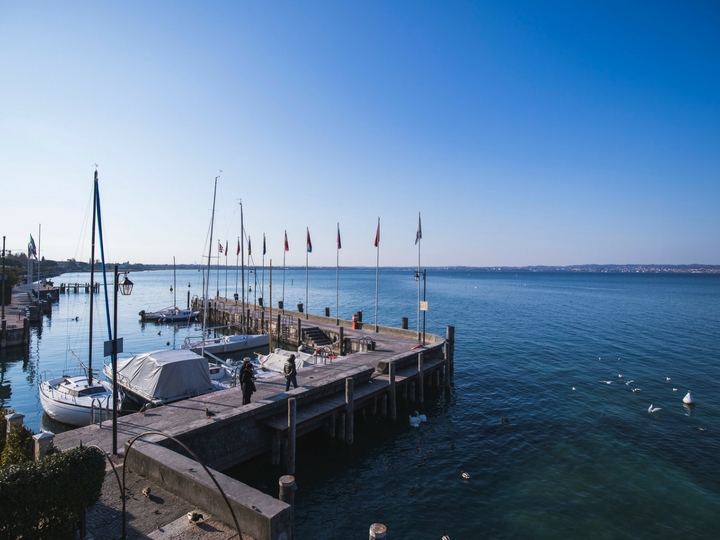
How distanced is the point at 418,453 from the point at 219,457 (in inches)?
323

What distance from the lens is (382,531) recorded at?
728 centimetres

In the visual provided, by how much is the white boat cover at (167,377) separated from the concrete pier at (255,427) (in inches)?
57.4

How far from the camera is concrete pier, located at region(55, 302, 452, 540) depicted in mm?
7918

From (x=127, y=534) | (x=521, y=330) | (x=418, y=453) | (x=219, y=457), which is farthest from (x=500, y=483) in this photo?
(x=521, y=330)

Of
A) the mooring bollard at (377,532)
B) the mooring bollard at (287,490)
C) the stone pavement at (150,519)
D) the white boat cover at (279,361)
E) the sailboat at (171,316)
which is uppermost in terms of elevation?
the mooring bollard at (287,490)

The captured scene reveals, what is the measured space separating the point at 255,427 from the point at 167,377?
6.15 meters

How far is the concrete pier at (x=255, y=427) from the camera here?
26.0 ft

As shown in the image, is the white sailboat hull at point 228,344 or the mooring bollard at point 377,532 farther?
the white sailboat hull at point 228,344

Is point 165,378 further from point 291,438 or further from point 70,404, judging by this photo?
point 291,438

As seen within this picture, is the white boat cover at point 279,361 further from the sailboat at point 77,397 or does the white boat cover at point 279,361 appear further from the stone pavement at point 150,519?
the stone pavement at point 150,519

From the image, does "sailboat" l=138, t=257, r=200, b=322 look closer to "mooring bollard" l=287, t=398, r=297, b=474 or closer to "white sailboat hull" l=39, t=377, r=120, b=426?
"white sailboat hull" l=39, t=377, r=120, b=426

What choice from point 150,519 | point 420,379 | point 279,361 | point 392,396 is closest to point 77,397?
point 279,361

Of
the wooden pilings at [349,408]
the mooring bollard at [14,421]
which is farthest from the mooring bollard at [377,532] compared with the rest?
the wooden pilings at [349,408]

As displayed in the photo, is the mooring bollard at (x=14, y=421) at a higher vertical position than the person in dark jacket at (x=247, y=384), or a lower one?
higher
